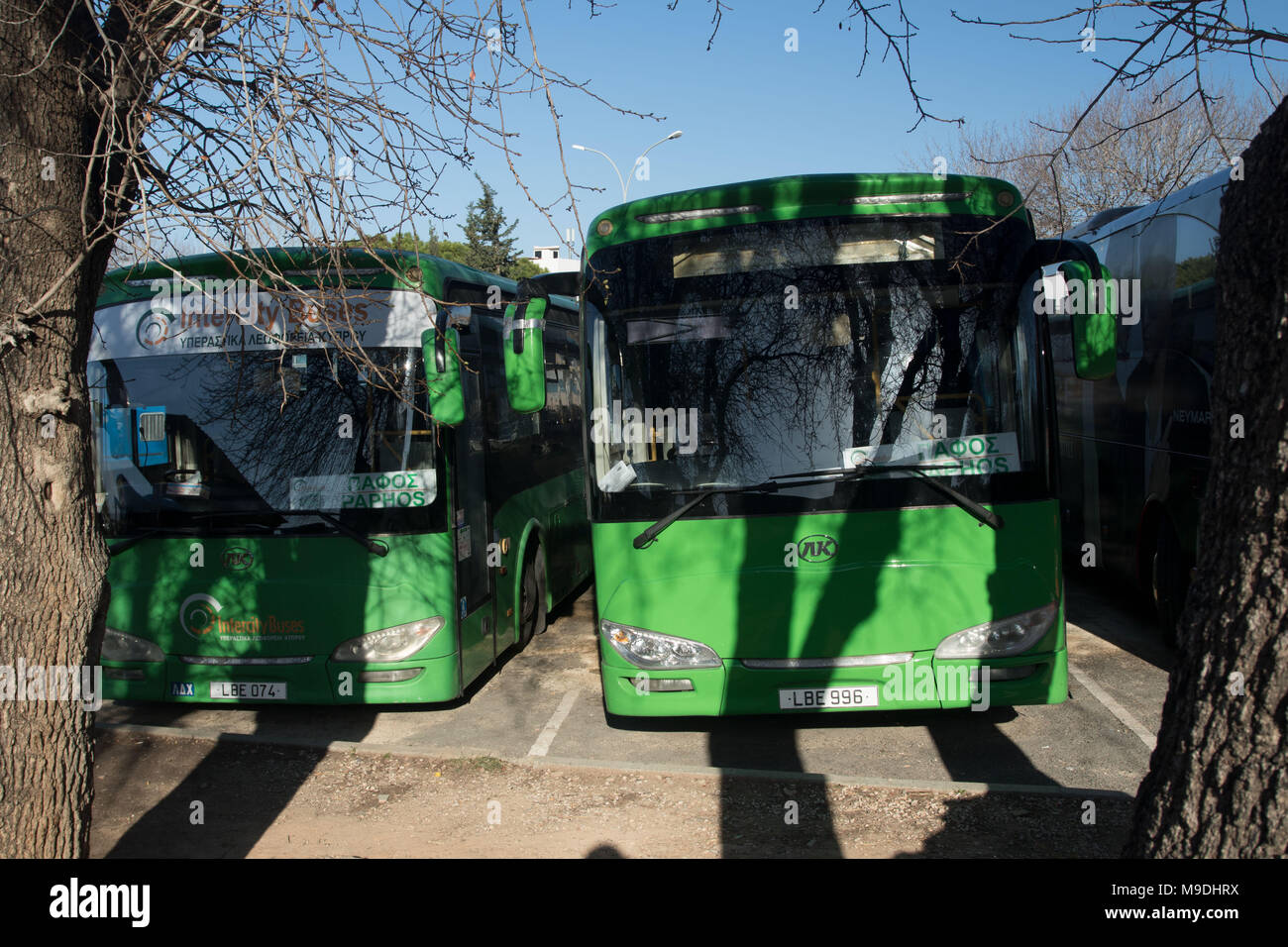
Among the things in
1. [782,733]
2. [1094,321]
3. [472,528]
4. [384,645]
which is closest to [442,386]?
[472,528]

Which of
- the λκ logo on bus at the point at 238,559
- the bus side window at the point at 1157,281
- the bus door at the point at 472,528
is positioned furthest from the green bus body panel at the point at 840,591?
the bus side window at the point at 1157,281

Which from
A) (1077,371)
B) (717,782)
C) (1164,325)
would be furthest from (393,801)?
(1164,325)

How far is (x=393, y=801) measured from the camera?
5562 millimetres

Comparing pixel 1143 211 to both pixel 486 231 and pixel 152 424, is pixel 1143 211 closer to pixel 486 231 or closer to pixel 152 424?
pixel 152 424

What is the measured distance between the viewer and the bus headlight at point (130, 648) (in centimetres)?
673

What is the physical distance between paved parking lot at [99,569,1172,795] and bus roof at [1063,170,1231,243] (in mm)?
3240

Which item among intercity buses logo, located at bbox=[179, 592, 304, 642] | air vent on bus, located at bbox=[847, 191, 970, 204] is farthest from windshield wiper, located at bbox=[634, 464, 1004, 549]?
intercity buses logo, located at bbox=[179, 592, 304, 642]

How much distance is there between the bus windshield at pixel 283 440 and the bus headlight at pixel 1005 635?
134 inches

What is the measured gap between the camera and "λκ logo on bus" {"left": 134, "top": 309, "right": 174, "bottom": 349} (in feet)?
21.4

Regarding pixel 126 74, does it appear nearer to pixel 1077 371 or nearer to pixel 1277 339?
pixel 1277 339

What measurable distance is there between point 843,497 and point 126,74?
3.87 m

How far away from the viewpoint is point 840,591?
5574 mm

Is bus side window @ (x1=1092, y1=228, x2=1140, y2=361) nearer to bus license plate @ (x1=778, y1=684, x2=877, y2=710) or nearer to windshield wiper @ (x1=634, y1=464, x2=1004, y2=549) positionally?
windshield wiper @ (x1=634, y1=464, x2=1004, y2=549)

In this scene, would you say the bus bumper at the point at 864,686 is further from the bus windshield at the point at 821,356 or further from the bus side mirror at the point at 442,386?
the bus side mirror at the point at 442,386
